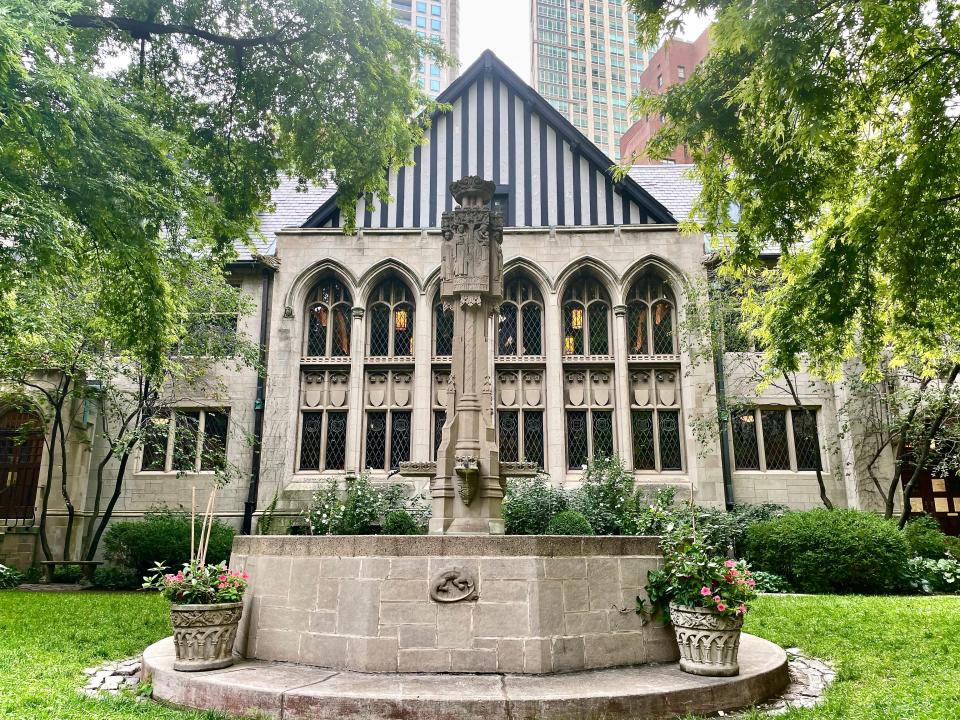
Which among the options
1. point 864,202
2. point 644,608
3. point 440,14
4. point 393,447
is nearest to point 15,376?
point 393,447

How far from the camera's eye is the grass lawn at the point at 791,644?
5.54 metres

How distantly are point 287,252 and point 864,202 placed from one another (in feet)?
47.7

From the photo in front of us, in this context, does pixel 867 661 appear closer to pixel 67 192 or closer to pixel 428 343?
pixel 67 192

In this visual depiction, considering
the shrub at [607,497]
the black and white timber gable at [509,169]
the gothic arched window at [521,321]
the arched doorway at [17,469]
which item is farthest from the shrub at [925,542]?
the arched doorway at [17,469]

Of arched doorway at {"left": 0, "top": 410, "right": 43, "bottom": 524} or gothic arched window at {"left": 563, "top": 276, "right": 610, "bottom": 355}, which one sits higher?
gothic arched window at {"left": 563, "top": 276, "right": 610, "bottom": 355}

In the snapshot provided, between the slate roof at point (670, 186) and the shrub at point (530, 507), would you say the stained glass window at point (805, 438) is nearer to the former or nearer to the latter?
the shrub at point (530, 507)

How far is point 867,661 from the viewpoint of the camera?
7.36 meters

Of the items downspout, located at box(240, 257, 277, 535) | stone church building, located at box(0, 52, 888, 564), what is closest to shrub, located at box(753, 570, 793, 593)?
stone church building, located at box(0, 52, 888, 564)

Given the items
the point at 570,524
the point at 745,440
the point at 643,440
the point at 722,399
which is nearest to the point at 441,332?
the point at 643,440

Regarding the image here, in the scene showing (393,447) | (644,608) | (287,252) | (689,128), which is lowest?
(644,608)

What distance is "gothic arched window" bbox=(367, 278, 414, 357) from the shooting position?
19.2 metres

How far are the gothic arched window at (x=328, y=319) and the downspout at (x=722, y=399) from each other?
9631 mm

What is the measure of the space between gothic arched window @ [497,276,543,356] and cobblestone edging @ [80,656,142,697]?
1260 cm

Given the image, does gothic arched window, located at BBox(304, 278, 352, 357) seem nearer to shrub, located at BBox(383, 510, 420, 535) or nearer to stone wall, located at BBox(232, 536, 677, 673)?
shrub, located at BBox(383, 510, 420, 535)
